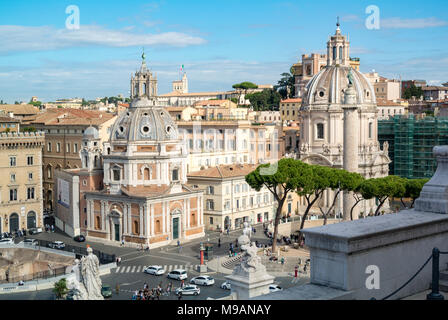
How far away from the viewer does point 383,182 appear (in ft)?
144

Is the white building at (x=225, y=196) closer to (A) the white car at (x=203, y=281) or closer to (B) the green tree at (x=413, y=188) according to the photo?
(B) the green tree at (x=413, y=188)

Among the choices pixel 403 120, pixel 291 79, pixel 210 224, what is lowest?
pixel 210 224

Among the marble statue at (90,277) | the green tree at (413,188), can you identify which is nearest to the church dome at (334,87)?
the green tree at (413,188)

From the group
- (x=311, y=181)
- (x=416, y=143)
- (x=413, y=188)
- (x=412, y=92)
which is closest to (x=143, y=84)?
(x=311, y=181)

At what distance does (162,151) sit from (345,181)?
46.0 ft

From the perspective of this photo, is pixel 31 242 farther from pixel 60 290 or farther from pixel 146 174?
pixel 60 290

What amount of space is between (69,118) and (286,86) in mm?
59624

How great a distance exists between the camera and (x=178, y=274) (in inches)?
1426

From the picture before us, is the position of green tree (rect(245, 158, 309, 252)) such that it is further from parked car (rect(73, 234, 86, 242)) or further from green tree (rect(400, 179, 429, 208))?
parked car (rect(73, 234, 86, 242))

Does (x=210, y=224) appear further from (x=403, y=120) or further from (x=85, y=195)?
(x=403, y=120)

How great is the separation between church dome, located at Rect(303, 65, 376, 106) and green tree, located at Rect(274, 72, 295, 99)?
53190 mm

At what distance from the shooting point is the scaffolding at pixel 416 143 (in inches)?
2434
